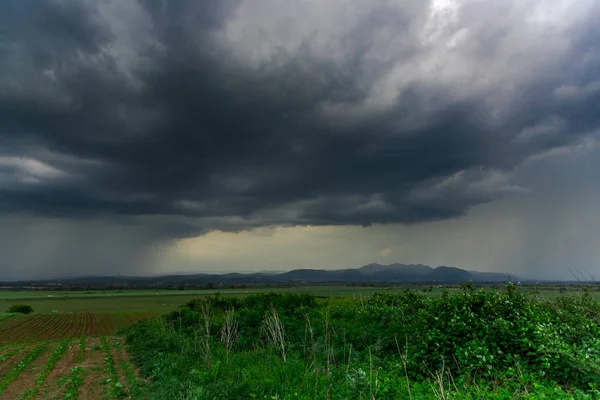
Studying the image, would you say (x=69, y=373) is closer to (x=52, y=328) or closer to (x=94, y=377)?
(x=94, y=377)

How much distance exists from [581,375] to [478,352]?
206 cm

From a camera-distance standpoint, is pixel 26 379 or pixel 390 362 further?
pixel 26 379

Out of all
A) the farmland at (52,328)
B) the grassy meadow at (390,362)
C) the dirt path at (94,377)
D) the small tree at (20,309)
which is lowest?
the small tree at (20,309)

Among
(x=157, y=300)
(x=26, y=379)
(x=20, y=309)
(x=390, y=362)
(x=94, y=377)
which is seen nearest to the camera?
(x=390, y=362)

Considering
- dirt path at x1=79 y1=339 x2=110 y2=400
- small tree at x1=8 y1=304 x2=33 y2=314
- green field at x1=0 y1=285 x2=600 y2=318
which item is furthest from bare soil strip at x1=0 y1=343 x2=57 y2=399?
small tree at x1=8 y1=304 x2=33 y2=314

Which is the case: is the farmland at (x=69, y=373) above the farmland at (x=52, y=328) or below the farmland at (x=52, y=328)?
above

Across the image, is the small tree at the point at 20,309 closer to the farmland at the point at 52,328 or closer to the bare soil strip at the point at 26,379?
the farmland at the point at 52,328

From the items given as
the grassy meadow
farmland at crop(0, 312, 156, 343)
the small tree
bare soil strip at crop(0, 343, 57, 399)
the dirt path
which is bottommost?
the small tree

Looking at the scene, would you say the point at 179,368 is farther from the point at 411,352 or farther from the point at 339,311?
the point at 339,311

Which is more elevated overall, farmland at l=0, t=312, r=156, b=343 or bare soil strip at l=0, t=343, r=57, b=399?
bare soil strip at l=0, t=343, r=57, b=399

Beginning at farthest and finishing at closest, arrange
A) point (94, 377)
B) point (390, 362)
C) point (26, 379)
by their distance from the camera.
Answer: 1. point (26, 379)
2. point (94, 377)
3. point (390, 362)

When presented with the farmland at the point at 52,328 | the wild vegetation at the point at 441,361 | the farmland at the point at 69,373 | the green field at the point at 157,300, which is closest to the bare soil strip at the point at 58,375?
the farmland at the point at 69,373

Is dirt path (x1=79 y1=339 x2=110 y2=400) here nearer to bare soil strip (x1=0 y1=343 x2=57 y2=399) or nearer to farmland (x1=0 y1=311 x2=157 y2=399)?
farmland (x1=0 y1=311 x2=157 y2=399)

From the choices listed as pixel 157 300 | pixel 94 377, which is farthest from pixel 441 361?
pixel 157 300
